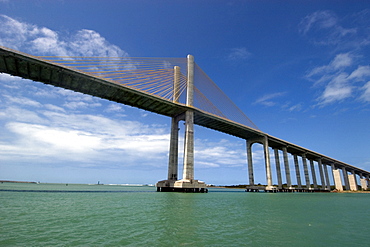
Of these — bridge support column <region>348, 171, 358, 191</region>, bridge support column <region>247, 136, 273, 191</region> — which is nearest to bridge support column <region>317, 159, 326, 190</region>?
bridge support column <region>348, 171, 358, 191</region>

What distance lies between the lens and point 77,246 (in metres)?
5.73

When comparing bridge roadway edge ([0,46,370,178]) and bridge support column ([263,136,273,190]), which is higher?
bridge roadway edge ([0,46,370,178])

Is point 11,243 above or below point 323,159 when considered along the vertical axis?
below

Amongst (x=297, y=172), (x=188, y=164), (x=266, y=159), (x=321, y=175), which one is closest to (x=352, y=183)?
(x=321, y=175)

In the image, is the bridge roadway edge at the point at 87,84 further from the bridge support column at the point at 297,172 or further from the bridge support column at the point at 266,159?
the bridge support column at the point at 297,172

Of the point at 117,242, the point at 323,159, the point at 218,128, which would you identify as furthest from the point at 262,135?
the point at 117,242

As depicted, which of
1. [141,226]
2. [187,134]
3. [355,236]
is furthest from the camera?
[187,134]

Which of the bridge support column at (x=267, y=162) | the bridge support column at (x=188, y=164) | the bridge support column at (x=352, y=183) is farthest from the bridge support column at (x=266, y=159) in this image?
the bridge support column at (x=352, y=183)

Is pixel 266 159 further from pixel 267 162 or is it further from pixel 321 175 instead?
pixel 321 175

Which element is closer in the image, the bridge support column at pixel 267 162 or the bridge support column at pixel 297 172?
the bridge support column at pixel 267 162

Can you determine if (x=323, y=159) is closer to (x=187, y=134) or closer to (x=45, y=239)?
(x=187, y=134)

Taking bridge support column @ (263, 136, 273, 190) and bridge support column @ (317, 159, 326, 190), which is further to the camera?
bridge support column @ (317, 159, 326, 190)

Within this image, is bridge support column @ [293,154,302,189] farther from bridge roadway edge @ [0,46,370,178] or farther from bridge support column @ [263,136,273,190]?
bridge roadway edge @ [0,46,370,178]

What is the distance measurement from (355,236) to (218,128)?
153 ft
